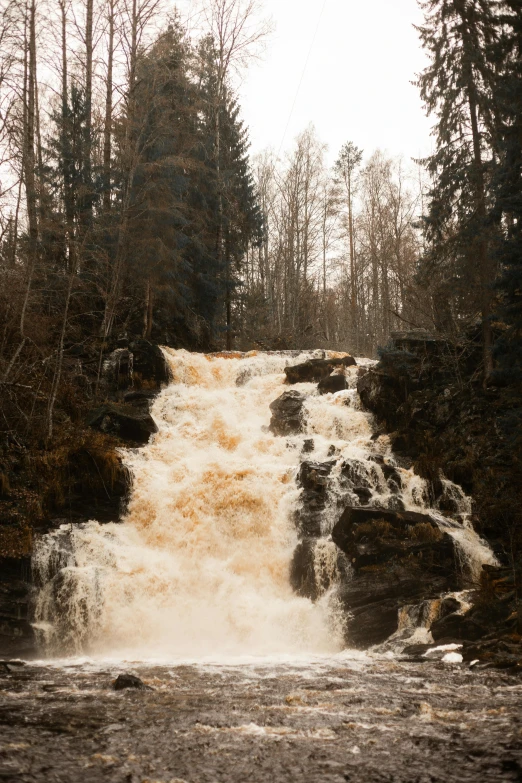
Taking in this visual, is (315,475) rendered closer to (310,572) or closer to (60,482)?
(310,572)

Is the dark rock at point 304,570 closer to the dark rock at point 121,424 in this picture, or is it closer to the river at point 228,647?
the river at point 228,647

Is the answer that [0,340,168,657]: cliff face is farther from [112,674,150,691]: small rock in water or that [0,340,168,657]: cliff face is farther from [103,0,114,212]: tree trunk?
[103,0,114,212]: tree trunk

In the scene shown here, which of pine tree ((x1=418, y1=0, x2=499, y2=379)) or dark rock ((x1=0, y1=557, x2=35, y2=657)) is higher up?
pine tree ((x1=418, y1=0, x2=499, y2=379))

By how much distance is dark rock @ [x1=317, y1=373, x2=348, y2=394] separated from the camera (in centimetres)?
1908

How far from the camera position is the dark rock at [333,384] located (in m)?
19.1

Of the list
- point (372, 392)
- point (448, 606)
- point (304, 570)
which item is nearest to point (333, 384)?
point (372, 392)

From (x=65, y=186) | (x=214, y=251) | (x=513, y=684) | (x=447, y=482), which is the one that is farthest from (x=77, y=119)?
(x=513, y=684)

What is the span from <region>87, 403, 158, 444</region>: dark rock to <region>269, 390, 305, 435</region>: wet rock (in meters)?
3.61

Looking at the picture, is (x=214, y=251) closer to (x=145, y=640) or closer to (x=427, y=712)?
(x=145, y=640)

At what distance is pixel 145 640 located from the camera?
1100 cm

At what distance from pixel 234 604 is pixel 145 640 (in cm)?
181

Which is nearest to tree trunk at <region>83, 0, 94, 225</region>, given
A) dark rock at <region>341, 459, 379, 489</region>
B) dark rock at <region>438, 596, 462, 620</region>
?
dark rock at <region>341, 459, 379, 489</region>

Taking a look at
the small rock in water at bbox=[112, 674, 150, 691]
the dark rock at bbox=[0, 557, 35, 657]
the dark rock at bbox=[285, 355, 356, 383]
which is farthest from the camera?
the dark rock at bbox=[285, 355, 356, 383]

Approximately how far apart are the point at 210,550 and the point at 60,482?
11.9 feet
